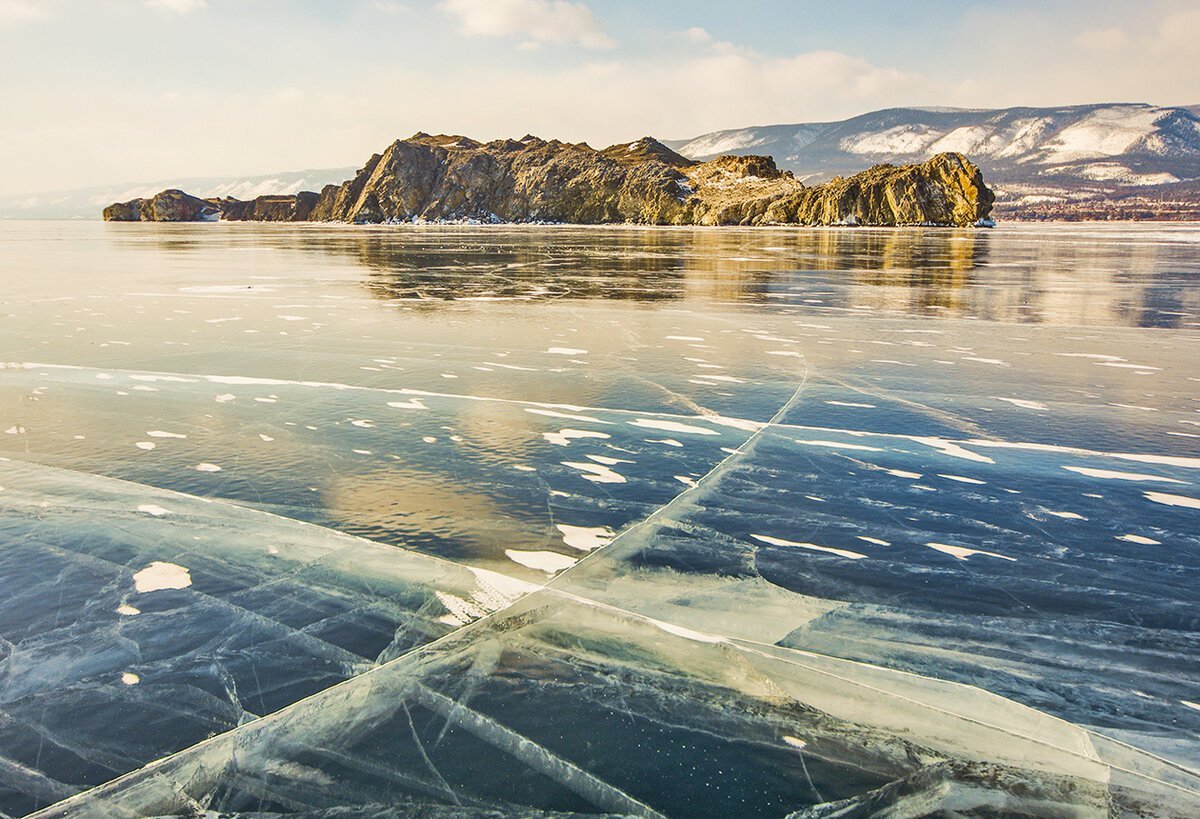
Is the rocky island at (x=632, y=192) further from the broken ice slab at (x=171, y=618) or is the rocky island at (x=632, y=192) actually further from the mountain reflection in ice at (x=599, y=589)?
the broken ice slab at (x=171, y=618)

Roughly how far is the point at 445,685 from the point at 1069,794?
7.67ft

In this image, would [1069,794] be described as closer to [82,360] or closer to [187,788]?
[187,788]

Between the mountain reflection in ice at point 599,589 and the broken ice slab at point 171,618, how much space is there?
0.06 feet

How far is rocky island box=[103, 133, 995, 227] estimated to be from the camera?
122 metres

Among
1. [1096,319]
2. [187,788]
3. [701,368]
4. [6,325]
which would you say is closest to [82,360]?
[6,325]

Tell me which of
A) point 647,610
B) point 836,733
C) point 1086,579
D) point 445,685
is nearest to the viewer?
point 836,733

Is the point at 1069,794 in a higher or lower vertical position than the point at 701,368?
lower

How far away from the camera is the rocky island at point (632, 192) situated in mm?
121812

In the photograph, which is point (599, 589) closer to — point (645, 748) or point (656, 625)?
point (656, 625)

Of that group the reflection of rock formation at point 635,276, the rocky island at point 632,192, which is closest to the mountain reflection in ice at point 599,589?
the reflection of rock formation at point 635,276

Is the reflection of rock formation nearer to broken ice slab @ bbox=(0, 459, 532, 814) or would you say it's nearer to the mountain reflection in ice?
the mountain reflection in ice

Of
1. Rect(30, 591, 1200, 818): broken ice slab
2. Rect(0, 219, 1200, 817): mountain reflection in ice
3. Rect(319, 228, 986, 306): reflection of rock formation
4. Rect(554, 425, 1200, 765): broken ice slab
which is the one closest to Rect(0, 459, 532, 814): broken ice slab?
Rect(0, 219, 1200, 817): mountain reflection in ice

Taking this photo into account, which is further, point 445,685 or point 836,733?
point 445,685

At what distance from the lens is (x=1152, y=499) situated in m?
5.09
